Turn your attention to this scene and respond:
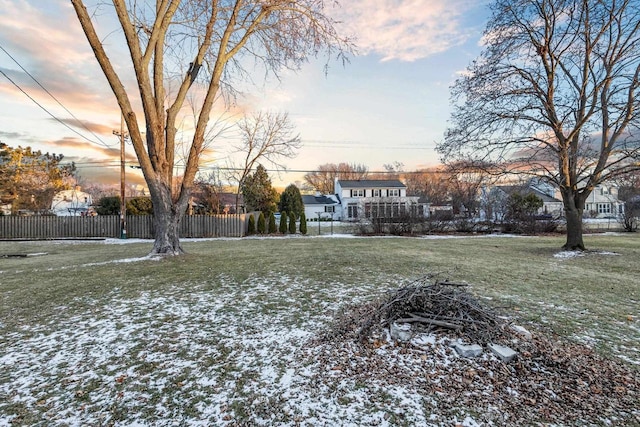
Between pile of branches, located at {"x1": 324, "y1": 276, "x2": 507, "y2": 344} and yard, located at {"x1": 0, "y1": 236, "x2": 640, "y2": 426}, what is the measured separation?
29 centimetres

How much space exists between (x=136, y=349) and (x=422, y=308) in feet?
9.33

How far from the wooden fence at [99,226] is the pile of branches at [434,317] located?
14.5 metres

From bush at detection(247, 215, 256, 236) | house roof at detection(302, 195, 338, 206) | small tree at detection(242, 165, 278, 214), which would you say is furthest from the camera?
house roof at detection(302, 195, 338, 206)

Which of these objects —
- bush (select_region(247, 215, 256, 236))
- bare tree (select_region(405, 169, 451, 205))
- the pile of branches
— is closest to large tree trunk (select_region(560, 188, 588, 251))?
the pile of branches

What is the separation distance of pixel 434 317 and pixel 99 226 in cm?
1866

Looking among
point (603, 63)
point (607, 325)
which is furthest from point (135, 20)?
point (603, 63)

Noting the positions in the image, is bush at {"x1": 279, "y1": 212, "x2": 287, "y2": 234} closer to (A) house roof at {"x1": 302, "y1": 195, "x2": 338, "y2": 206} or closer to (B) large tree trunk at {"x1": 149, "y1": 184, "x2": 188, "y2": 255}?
(B) large tree trunk at {"x1": 149, "y1": 184, "x2": 188, "y2": 255}

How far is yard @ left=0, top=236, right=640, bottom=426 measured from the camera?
197 cm

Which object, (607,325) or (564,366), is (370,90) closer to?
(607,325)

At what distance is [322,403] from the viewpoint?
6.70 ft

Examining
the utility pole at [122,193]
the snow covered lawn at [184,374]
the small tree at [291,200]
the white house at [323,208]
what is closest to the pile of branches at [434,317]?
the snow covered lawn at [184,374]

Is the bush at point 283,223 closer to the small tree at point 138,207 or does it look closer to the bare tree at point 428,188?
the small tree at point 138,207

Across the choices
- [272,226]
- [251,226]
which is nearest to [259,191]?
[272,226]

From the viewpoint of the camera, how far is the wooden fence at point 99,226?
1565 centimetres
